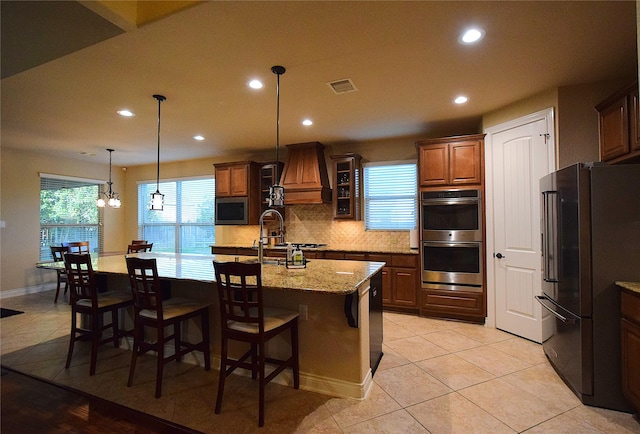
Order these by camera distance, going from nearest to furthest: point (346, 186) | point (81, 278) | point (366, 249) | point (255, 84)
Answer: point (81, 278) → point (255, 84) → point (366, 249) → point (346, 186)

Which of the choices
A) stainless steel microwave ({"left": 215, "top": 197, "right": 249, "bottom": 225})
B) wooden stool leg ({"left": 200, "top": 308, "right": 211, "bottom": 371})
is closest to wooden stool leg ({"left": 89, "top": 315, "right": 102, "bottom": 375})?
wooden stool leg ({"left": 200, "top": 308, "right": 211, "bottom": 371})

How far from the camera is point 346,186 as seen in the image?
4965 mm

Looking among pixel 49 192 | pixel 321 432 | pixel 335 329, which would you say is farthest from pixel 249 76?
pixel 49 192

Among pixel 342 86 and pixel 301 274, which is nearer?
pixel 301 274

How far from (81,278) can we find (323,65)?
2.78 meters

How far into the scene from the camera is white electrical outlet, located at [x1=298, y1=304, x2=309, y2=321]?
8.04ft

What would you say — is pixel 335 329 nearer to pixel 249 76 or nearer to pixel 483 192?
pixel 249 76

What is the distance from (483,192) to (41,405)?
4.55 metres

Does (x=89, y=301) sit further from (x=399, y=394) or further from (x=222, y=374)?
(x=399, y=394)

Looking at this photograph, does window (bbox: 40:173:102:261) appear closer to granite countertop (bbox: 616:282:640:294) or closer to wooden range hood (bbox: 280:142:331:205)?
wooden range hood (bbox: 280:142:331:205)

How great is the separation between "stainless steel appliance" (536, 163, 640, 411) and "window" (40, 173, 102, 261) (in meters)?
7.84

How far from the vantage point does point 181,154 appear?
605cm

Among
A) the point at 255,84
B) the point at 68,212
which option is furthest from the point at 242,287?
the point at 68,212

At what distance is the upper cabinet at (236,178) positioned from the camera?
215 inches
